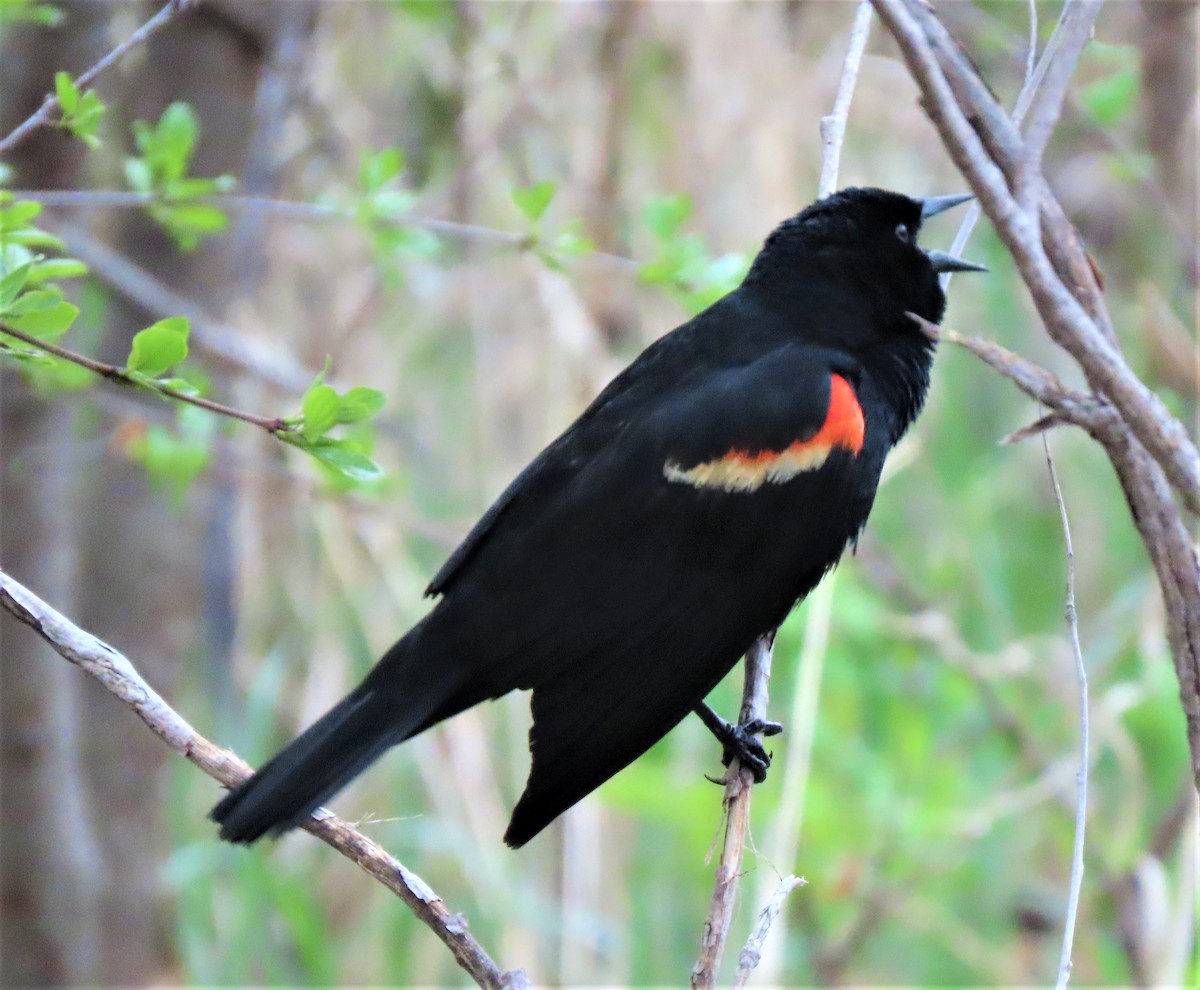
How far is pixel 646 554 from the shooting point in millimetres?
2064

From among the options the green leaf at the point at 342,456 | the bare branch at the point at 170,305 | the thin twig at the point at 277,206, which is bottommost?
the green leaf at the point at 342,456

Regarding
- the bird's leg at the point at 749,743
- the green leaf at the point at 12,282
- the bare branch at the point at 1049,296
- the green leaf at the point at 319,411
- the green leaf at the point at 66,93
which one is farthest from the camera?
the bird's leg at the point at 749,743

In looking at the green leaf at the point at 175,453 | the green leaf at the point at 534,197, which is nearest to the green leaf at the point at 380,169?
the green leaf at the point at 534,197

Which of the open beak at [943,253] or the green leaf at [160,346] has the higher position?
the open beak at [943,253]

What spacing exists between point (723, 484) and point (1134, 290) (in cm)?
336

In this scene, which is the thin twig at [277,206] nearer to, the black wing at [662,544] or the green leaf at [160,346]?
the black wing at [662,544]

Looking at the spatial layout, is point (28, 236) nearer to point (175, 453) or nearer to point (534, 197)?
point (534, 197)

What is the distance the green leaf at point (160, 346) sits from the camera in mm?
1423

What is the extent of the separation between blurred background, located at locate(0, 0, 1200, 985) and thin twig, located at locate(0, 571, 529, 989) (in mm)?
1400

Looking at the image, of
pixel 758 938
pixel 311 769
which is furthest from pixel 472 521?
pixel 758 938

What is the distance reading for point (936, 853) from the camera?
3551 mm

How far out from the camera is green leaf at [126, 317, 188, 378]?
1.42 meters

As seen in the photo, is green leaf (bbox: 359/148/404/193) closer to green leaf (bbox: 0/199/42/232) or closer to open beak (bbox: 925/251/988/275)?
green leaf (bbox: 0/199/42/232)

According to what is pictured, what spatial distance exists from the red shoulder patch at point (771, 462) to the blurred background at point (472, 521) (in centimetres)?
75
